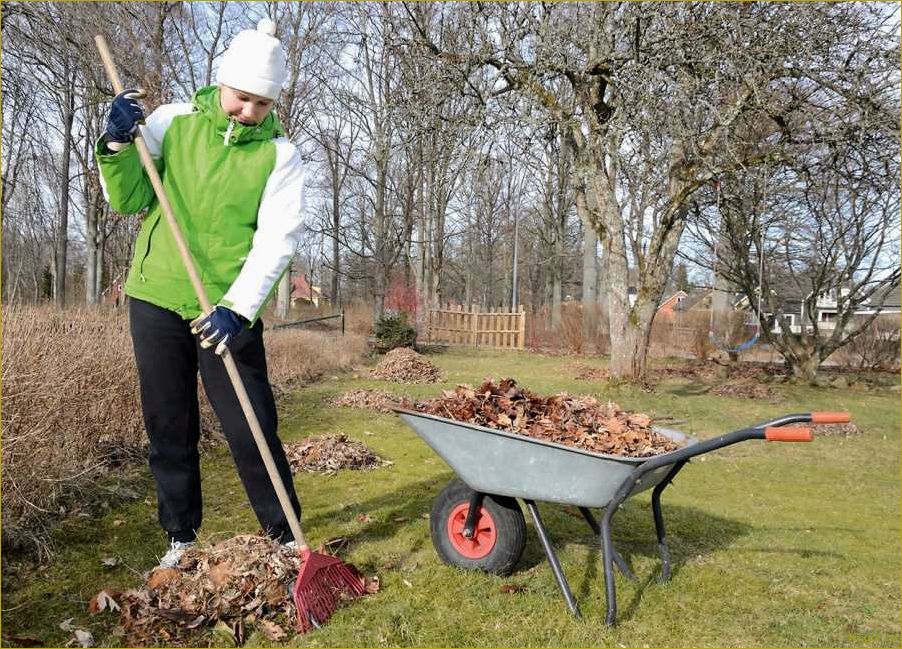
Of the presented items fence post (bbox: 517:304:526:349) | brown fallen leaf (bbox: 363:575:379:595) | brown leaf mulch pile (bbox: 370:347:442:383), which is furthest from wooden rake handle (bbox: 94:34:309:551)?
fence post (bbox: 517:304:526:349)

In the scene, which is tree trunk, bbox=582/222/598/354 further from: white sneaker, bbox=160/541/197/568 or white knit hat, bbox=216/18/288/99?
white sneaker, bbox=160/541/197/568

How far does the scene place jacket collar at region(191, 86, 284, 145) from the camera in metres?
2.42

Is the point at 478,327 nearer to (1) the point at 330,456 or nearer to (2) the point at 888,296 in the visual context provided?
(2) the point at 888,296

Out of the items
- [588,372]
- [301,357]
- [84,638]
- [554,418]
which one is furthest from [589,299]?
[84,638]

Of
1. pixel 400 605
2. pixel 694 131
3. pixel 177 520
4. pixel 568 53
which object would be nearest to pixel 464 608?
pixel 400 605

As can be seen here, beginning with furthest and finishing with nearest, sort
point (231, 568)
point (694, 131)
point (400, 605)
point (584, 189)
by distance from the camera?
1. point (584, 189)
2. point (694, 131)
3. point (400, 605)
4. point (231, 568)

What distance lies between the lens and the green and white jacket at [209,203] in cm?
242

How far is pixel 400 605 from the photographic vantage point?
246 cm

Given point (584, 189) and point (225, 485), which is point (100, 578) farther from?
point (584, 189)

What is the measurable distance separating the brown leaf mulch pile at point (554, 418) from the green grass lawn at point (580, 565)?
0.63 m

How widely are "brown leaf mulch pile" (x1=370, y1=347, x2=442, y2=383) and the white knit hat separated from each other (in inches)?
320

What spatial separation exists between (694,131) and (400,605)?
625cm

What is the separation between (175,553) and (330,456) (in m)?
2.11

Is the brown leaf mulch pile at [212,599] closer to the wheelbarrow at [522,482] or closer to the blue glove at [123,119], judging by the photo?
the wheelbarrow at [522,482]
